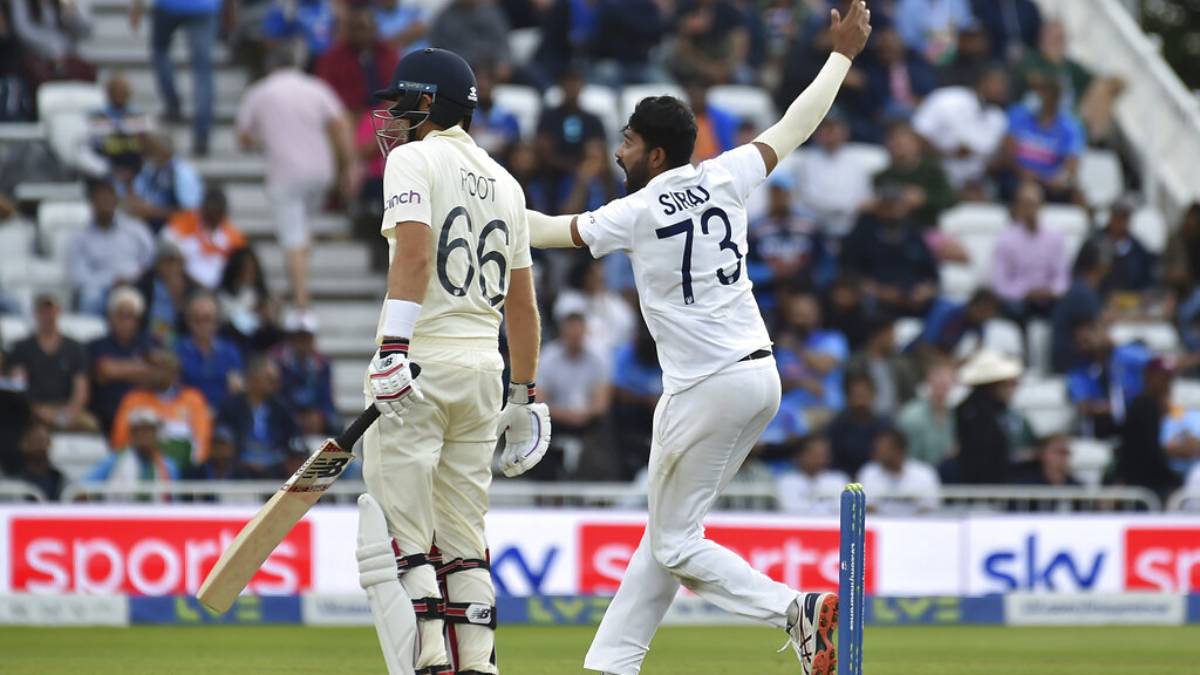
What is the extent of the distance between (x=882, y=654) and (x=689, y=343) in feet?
11.0

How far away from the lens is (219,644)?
9633mm

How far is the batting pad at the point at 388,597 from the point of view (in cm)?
633

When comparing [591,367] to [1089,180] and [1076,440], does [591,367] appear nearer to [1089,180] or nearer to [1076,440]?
[1076,440]

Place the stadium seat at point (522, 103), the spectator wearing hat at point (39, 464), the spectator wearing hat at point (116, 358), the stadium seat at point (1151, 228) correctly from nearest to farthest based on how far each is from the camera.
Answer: the spectator wearing hat at point (39, 464) < the spectator wearing hat at point (116, 358) < the stadium seat at point (522, 103) < the stadium seat at point (1151, 228)

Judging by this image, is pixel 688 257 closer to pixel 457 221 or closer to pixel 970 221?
pixel 457 221

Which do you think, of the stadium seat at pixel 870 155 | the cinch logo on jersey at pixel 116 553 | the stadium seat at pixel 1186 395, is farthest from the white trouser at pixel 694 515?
the stadium seat at pixel 870 155

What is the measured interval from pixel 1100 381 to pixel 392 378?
877 cm

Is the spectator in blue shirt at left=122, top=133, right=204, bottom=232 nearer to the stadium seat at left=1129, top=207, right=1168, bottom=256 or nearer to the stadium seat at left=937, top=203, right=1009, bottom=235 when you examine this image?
the stadium seat at left=937, top=203, right=1009, bottom=235

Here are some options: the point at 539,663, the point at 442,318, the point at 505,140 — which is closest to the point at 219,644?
the point at 539,663

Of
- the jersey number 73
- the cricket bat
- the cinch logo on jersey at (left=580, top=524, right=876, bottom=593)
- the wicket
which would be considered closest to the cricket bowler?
the jersey number 73

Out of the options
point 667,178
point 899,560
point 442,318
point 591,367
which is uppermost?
point 667,178

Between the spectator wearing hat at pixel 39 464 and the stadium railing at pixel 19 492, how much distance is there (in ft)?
0.10

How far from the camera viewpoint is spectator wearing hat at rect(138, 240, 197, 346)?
12.8 meters

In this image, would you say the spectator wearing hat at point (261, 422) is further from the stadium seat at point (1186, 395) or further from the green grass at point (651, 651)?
the stadium seat at point (1186, 395)
